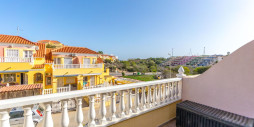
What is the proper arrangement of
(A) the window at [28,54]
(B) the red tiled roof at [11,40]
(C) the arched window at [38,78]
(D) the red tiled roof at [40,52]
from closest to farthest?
(B) the red tiled roof at [11,40]
(A) the window at [28,54]
(C) the arched window at [38,78]
(D) the red tiled roof at [40,52]

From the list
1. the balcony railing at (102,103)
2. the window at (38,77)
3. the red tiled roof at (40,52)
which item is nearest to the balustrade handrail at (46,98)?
the balcony railing at (102,103)

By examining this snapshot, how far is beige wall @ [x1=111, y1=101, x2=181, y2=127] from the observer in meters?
1.66

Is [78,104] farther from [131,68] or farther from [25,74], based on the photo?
[131,68]

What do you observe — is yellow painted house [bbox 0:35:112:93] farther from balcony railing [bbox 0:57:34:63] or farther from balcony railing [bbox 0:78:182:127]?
balcony railing [bbox 0:78:182:127]

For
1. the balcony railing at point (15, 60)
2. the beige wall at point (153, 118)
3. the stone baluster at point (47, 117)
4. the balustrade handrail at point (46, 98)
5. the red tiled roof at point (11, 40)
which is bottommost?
the beige wall at point (153, 118)

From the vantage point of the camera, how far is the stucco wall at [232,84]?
1.73m

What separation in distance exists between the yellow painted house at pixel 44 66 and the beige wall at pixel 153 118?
963 cm

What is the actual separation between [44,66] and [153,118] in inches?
450

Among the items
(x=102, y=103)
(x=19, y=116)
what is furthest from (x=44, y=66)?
(x=102, y=103)

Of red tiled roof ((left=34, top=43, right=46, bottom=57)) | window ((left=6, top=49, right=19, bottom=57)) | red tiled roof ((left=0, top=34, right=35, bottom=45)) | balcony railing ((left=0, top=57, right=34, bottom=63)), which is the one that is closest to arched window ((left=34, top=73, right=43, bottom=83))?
balcony railing ((left=0, top=57, right=34, bottom=63))

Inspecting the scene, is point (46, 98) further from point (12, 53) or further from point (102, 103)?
point (12, 53)

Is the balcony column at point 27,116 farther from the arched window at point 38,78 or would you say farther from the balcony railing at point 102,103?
the arched window at point 38,78

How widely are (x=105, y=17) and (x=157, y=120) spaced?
15863 millimetres

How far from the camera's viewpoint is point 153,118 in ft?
6.64
